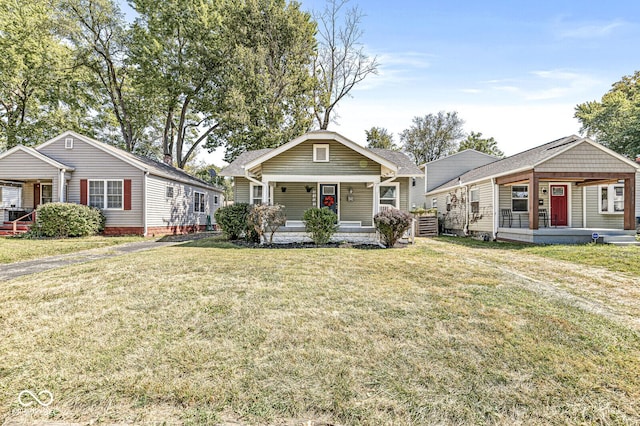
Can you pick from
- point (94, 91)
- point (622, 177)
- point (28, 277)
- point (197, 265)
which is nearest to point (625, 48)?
point (622, 177)

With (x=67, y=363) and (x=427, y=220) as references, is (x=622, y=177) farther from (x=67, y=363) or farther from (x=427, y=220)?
(x=67, y=363)

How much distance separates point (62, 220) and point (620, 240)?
72.8 feet

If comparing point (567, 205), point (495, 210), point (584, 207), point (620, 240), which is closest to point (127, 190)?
point (495, 210)

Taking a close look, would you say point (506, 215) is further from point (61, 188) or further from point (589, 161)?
point (61, 188)

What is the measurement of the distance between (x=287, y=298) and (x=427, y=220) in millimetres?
14754

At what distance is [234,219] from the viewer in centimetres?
1258

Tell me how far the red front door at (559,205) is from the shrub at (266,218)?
44.7 feet

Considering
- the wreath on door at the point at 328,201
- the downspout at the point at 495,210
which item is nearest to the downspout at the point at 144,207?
the wreath on door at the point at 328,201

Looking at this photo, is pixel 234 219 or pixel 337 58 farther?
pixel 337 58

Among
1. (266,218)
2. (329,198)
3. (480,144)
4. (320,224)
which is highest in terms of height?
(480,144)

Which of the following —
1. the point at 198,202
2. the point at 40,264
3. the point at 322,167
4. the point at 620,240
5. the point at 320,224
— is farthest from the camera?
the point at 198,202

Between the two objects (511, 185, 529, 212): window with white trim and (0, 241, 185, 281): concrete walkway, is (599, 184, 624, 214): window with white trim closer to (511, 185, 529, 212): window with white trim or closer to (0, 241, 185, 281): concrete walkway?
(511, 185, 529, 212): window with white trim

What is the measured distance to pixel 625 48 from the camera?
1249 cm

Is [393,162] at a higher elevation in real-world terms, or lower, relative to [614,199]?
higher
